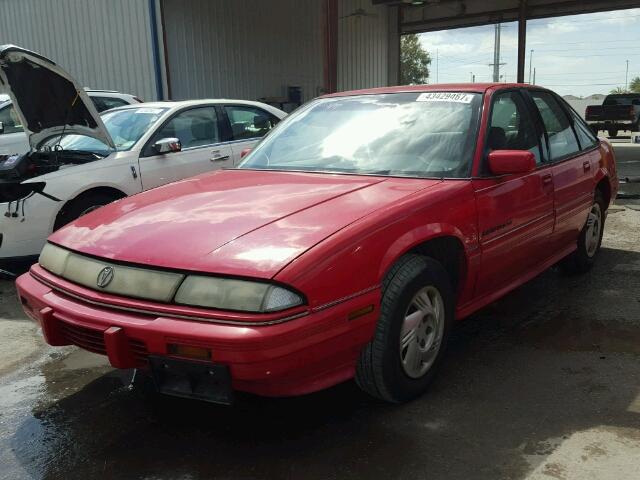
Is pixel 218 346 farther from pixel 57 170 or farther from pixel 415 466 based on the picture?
pixel 57 170

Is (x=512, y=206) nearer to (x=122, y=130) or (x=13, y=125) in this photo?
(x=122, y=130)

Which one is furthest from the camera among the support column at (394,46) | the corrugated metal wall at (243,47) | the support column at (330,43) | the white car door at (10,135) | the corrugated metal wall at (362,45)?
the support column at (394,46)

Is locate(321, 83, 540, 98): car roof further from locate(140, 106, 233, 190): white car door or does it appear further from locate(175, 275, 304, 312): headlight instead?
locate(140, 106, 233, 190): white car door

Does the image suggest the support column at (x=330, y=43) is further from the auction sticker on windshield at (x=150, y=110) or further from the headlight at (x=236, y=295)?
the headlight at (x=236, y=295)

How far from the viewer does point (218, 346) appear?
82.8 inches

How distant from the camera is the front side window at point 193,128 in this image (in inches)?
231

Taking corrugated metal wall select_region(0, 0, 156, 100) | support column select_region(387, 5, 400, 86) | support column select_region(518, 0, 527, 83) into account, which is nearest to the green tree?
support column select_region(387, 5, 400, 86)

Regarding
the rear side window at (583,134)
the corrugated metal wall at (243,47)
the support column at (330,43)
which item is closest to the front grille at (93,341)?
the rear side window at (583,134)

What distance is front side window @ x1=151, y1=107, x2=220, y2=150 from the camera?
19.2 ft

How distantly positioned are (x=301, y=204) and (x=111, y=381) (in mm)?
1456

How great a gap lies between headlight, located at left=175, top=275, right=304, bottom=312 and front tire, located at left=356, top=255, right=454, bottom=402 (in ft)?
1.72

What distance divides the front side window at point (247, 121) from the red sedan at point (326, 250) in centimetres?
262

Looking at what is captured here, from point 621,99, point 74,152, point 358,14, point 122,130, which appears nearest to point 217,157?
point 122,130

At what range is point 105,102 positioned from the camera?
29.8 feet
